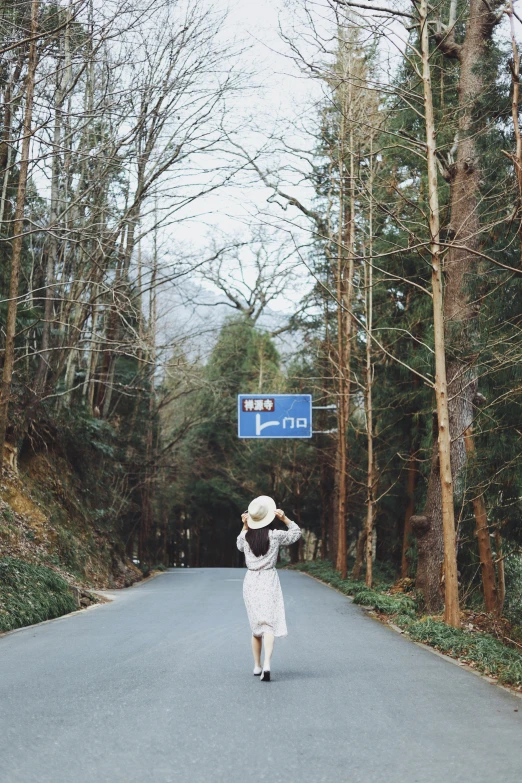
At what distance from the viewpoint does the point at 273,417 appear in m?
25.1

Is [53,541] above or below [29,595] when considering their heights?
above

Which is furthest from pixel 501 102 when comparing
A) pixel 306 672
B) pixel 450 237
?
pixel 306 672

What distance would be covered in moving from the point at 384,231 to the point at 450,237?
9.84 meters

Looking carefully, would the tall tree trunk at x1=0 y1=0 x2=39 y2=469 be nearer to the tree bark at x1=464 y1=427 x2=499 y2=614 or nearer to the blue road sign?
the tree bark at x1=464 y1=427 x2=499 y2=614

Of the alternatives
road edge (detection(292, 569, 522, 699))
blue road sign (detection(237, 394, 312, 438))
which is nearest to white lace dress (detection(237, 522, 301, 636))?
road edge (detection(292, 569, 522, 699))

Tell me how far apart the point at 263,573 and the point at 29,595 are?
700 centimetres

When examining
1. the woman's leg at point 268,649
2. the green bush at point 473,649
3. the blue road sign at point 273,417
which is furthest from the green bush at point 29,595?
the blue road sign at point 273,417

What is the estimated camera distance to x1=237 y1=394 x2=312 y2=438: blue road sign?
24922 millimetres

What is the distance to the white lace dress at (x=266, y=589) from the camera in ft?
27.5

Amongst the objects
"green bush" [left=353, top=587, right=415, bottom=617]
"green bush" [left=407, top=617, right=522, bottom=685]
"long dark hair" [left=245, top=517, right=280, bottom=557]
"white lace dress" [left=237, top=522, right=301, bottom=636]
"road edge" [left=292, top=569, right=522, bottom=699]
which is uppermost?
"long dark hair" [left=245, top=517, right=280, bottom=557]

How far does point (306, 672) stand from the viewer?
341 inches

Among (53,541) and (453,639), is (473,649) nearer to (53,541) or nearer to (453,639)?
(453,639)

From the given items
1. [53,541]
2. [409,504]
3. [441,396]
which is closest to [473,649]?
[441,396]

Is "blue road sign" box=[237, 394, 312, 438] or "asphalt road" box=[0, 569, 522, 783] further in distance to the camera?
"blue road sign" box=[237, 394, 312, 438]
